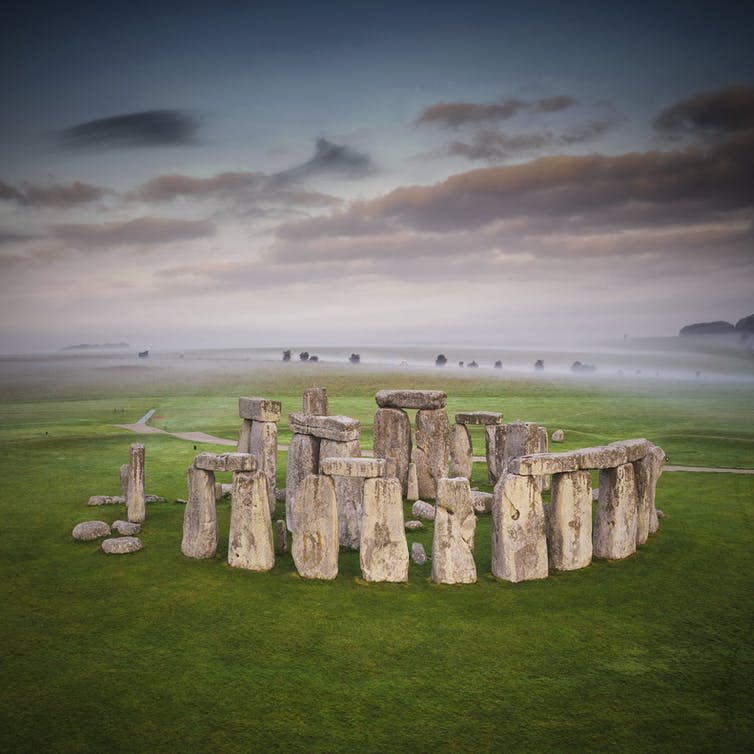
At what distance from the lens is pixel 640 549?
13453 millimetres

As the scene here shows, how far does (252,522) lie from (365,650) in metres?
3.85

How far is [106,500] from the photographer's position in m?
17.0

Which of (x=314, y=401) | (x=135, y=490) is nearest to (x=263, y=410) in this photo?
(x=314, y=401)

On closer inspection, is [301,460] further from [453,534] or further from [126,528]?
[453,534]

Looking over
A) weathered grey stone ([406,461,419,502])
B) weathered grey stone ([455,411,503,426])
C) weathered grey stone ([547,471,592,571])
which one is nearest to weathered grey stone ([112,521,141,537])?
weathered grey stone ([406,461,419,502])

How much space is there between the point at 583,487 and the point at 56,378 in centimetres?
7746

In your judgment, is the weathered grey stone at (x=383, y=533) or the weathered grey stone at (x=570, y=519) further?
the weathered grey stone at (x=570, y=519)

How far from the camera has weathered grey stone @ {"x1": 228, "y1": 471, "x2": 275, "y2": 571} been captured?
12.0 m

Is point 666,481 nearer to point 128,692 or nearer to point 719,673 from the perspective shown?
point 719,673

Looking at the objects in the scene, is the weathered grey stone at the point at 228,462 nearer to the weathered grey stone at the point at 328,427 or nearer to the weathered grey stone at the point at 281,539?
the weathered grey stone at the point at 281,539

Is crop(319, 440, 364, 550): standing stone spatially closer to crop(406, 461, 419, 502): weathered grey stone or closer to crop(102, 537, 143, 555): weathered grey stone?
crop(102, 537, 143, 555): weathered grey stone

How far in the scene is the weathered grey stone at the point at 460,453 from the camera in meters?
20.0

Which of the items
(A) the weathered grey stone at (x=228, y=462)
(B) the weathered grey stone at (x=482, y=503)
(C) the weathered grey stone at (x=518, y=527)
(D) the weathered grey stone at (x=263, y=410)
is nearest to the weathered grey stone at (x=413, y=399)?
(B) the weathered grey stone at (x=482, y=503)

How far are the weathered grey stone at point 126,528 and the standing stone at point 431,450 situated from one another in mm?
7605
